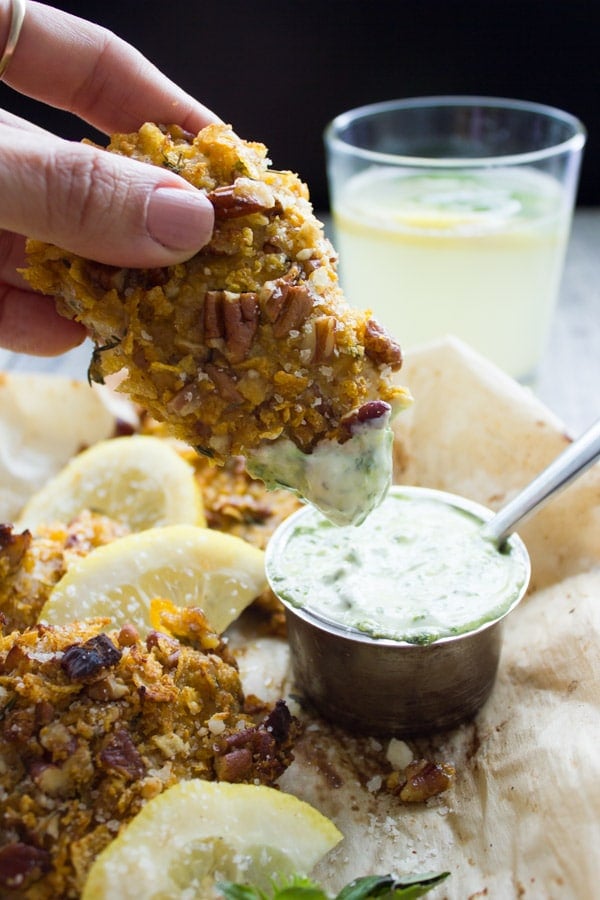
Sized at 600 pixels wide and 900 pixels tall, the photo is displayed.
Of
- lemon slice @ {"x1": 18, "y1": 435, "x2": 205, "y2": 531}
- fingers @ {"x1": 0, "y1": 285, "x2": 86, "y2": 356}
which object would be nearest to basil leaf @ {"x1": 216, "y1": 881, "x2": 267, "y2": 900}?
lemon slice @ {"x1": 18, "y1": 435, "x2": 205, "y2": 531}

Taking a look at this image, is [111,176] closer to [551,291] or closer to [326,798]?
[326,798]

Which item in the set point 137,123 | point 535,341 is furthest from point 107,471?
point 535,341

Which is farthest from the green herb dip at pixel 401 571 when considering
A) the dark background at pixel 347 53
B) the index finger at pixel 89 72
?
the dark background at pixel 347 53

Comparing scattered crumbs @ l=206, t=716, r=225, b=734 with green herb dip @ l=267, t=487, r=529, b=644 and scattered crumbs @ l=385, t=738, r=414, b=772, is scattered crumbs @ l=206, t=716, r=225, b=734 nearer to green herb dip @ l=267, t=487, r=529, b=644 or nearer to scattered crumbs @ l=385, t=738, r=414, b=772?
green herb dip @ l=267, t=487, r=529, b=644

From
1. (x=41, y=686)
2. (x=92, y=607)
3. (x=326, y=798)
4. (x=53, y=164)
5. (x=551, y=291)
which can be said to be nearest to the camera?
(x=53, y=164)

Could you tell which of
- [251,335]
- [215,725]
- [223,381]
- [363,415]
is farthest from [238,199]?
[215,725]
